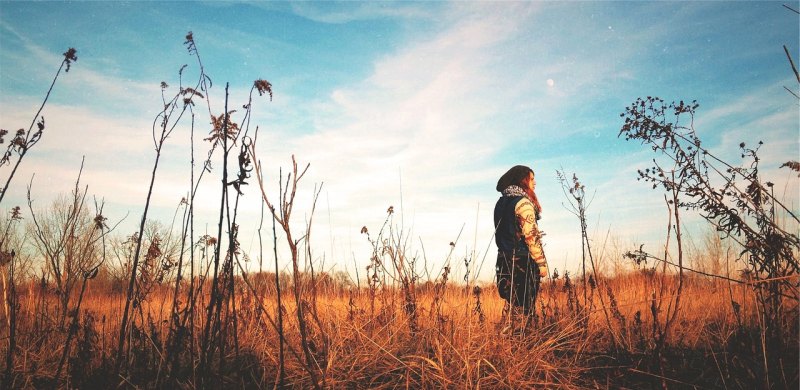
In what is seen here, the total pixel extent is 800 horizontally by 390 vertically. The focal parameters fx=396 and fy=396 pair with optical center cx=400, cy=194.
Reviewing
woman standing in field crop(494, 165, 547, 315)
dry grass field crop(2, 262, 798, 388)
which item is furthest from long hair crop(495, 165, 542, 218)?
dry grass field crop(2, 262, 798, 388)

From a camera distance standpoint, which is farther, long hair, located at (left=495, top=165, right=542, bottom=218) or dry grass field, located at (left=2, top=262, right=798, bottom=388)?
long hair, located at (left=495, top=165, right=542, bottom=218)

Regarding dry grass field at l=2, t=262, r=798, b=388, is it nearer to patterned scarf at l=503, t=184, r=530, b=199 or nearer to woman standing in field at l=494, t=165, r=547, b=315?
woman standing in field at l=494, t=165, r=547, b=315

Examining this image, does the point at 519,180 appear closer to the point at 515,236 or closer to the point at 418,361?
the point at 515,236

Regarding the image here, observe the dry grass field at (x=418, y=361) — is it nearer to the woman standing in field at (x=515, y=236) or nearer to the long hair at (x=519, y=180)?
the woman standing in field at (x=515, y=236)

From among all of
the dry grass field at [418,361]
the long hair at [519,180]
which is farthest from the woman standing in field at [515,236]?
the dry grass field at [418,361]

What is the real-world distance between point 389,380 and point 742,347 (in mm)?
2063

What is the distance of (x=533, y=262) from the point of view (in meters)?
4.26

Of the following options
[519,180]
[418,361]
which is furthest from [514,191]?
[418,361]

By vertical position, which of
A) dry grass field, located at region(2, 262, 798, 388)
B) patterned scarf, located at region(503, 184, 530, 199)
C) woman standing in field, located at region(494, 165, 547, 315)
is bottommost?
dry grass field, located at region(2, 262, 798, 388)

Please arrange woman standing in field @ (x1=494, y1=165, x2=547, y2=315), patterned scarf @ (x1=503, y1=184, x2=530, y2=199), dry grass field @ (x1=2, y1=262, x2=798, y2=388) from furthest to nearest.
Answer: patterned scarf @ (x1=503, y1=184, x2=530, y2=199) < woman standing in field @ (x1=494, y1=165, x2=547, y2=315) < dry grass field @ (x1=2, y1=262, x2=798, y2=388)

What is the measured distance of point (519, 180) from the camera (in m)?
4.70

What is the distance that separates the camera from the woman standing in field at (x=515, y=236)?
13.6ft

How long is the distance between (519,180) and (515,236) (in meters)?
0.92

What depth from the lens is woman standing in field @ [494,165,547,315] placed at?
413cm
